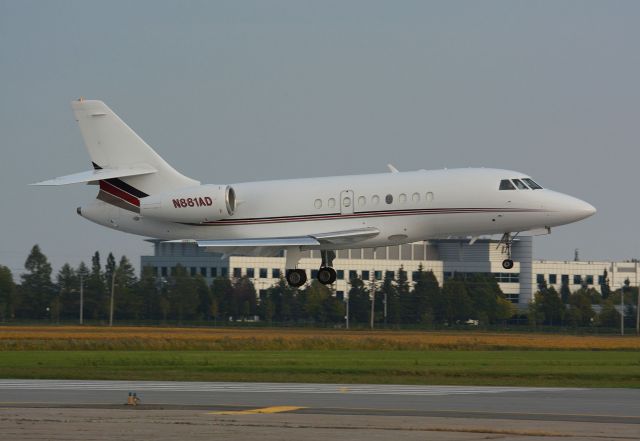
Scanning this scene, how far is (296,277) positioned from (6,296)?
73332mm

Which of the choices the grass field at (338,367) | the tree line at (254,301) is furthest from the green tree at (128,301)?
the grass field at (338,367)

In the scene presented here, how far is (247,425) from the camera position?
81.6ft

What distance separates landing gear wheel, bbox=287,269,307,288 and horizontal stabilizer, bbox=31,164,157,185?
6630 millimetres

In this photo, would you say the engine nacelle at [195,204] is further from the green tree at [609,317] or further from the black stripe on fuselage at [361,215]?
the green tree at [609,317]

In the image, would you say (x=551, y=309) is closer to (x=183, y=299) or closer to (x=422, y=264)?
(x=422, y=264)

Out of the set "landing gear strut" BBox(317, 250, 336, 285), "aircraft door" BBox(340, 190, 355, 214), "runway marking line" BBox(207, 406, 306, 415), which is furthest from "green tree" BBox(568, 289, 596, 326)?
"runway marking line" BBox(207, 406, 306, 415)

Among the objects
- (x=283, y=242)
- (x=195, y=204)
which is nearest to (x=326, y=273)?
(x=283, y=242)

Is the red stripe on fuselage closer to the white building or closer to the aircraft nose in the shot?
the aircraft nose

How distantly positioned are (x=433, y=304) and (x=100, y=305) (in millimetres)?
29448

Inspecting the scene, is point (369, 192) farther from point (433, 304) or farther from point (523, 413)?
point (433, 304)

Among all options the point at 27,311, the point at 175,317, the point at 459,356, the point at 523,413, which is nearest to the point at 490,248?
the point at 175,317

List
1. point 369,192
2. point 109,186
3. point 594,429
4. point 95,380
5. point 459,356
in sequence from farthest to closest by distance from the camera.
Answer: point 459,356 < point 109,186 < point 369,192 < point 95,380 < point 594,429

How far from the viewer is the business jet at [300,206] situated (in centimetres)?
4509

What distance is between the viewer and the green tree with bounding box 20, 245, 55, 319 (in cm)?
11656
